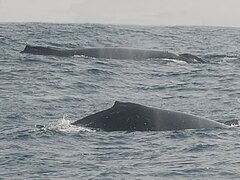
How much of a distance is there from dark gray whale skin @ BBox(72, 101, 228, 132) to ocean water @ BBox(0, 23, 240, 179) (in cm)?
28

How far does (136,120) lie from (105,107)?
14.3 ft

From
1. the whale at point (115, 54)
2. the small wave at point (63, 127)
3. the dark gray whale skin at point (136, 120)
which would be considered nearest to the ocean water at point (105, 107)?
the small wave at point (63, 127)

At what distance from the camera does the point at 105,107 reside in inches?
824

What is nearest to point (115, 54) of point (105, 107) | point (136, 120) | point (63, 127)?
point (105, 107)

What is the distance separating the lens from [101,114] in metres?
17.0

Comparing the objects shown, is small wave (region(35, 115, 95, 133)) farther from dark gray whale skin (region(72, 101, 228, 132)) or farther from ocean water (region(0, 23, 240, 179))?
dark gray whale skin (region(72, 101, 228, 132))

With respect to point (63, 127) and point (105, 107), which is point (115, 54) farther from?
point (63, 127)

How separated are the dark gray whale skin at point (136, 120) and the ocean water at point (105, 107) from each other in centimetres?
28

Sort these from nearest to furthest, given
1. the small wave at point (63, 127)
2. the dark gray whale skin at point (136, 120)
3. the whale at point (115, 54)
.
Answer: the dark gray whale skin at point (136, 120), the small wave at point (63, 127), the whale at point (115, 54)

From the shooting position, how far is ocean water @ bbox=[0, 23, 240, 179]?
43.9 ft

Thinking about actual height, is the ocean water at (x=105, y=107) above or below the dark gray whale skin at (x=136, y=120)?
below

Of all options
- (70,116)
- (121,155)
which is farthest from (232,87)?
(121,155)

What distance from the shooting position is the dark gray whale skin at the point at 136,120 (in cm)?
1658

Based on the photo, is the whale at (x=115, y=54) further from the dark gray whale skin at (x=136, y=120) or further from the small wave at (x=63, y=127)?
the dark gray whale skin at (x=136, y=120)
